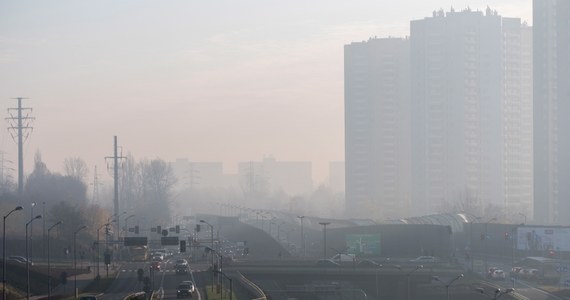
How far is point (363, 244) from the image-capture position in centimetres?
7138

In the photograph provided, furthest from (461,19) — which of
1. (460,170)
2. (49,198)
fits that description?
(49,198)

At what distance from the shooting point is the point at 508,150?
5079 inches

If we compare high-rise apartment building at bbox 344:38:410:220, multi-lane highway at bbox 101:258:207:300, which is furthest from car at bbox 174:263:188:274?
high-rise apartment building at bbox 344:38:410:220

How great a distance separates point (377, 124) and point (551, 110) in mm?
39994

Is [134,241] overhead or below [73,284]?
overhead

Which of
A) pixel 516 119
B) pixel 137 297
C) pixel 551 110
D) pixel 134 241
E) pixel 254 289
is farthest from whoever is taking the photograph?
pixel 516 119

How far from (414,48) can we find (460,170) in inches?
619

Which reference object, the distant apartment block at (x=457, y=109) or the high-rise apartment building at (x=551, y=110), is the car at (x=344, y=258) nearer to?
the high-rise apartment building at (x=551, y=110)

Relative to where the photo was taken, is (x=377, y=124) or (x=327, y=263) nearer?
(x=327, y=263)

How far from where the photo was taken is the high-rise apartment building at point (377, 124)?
135500 mm

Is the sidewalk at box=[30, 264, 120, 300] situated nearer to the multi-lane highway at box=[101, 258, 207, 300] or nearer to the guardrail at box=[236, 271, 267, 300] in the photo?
the multi-lane highway at box=[101, 258, 207, 300]

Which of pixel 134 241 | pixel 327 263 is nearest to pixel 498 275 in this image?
pixel 327 263

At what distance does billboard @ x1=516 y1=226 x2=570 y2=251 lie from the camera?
65.4 metres

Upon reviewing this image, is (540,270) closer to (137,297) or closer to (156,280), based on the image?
(156,280)
